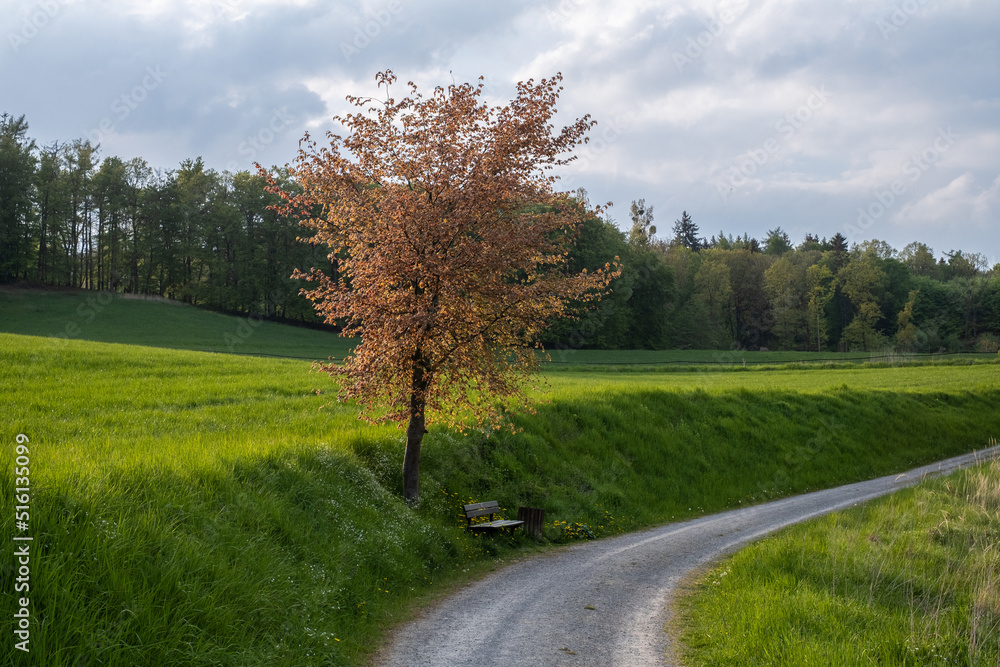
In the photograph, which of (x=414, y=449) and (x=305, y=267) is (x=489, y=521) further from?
(x=305, y=267)

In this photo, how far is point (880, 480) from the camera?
2306 centimetres

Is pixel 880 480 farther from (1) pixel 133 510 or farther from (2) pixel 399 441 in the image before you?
(1) pixel 133 510

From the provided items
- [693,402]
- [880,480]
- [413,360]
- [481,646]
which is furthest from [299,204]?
[880,480]

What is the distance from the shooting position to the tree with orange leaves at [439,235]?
1123cm

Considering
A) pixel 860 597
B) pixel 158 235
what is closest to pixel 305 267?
pixel 158 235

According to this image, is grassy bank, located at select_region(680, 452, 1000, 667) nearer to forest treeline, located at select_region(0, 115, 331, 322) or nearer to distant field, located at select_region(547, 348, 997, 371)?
distant field, located at select_region(547, 348, 997, 371)

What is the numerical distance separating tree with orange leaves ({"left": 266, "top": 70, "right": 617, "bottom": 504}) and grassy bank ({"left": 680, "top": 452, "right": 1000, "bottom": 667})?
17.2 ft

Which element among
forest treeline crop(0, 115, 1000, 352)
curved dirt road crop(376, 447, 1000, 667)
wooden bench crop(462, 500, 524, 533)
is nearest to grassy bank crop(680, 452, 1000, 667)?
curved dirt road crop(376, 447, 1000, 667)

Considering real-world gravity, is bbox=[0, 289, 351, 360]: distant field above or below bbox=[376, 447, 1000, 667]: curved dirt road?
above

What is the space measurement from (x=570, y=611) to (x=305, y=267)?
6859 centimetres

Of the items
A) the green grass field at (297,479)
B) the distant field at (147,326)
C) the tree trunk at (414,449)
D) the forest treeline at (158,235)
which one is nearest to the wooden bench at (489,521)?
the green grass field at (297,479)

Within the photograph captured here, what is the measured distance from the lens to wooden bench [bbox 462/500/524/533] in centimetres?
1282

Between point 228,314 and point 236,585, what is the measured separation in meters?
70.5

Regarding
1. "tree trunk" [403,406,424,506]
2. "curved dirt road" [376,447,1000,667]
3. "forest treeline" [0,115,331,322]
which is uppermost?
"forest treeline" [0,115,331,322]
